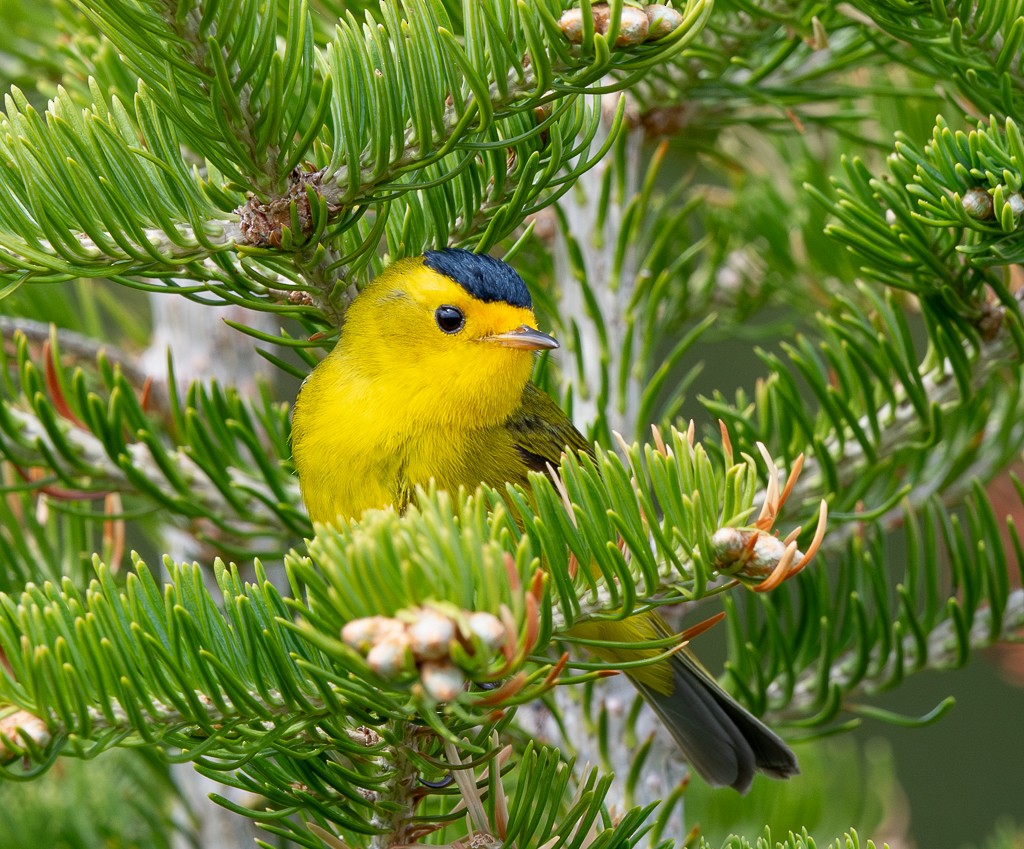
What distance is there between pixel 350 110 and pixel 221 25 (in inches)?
6.6

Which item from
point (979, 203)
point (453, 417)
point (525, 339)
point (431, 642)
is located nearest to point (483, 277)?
point (525, 339)

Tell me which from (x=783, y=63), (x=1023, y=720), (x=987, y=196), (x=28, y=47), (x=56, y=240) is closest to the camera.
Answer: (x=56, y=240)

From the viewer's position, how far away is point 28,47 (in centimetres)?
246

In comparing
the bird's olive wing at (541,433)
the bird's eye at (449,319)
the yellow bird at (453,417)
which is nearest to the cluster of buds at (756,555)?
the yellow bird at (453,417)

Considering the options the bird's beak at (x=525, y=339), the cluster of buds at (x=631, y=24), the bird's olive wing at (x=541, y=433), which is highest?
the cluster of buds at (x=631, y=24)

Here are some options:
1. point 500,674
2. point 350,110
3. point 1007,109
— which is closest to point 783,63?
point 1007,109

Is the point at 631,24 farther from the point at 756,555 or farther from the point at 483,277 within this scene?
the point at 483,277

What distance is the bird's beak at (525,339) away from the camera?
1908mm

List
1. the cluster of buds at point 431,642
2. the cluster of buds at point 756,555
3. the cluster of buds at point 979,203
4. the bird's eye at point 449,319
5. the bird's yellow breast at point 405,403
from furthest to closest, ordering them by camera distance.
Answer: the bird's eye at point 449,319 → the bird's yellow breast at point 405,403 → the cluster of buds at point 979,203 → the cluster of buds at point 756,555 → the cluster of buds at point 431,642

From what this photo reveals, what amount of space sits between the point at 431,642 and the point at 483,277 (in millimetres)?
1117

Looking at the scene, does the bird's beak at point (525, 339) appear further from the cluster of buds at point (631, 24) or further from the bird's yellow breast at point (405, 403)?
the cluster of buds at point (631, 24)

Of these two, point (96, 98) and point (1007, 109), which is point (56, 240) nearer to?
point (96, 98)

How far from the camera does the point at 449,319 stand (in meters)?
2.09

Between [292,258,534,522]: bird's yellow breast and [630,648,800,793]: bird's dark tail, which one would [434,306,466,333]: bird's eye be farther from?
[630,648,800,793]: bird's dark tail
